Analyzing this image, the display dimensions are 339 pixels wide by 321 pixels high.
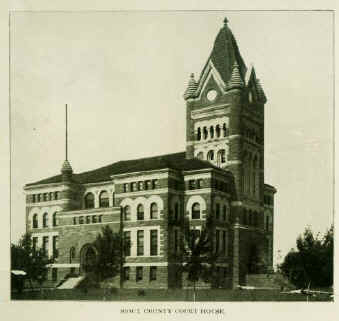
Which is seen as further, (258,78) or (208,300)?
(258,78)

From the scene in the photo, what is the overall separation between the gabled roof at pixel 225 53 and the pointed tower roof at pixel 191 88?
43 cm

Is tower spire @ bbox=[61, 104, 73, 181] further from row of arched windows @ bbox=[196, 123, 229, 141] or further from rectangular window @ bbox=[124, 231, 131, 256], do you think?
row of arched windows @ bbox=[196, 123, 229, 141]

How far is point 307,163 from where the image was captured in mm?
20734

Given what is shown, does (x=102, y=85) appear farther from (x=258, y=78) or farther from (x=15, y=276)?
(x=15, y=276)

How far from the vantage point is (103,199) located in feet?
91.8

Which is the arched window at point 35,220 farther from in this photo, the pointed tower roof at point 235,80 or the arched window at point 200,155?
the pointed tower roof at point 235,80

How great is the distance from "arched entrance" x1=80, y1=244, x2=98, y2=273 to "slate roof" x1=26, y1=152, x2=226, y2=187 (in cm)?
249

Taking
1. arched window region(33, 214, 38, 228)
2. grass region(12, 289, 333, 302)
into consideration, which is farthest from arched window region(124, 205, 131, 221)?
grass region(12, 289, 333, 302)

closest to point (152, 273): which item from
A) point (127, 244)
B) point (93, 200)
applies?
point (127, 244)

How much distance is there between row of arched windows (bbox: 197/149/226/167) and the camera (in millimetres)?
27109

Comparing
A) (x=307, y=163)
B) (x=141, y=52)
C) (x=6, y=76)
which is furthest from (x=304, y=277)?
(x=6, y=76)
